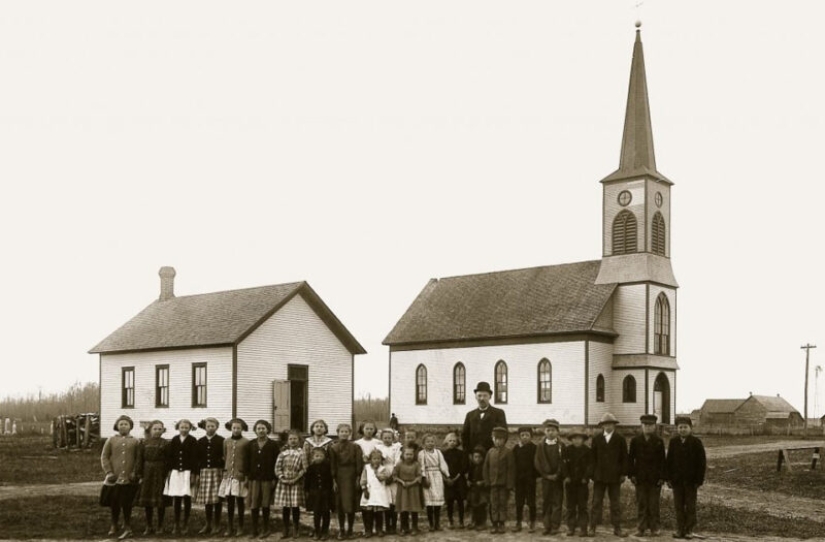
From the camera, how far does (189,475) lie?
15039 millimetres

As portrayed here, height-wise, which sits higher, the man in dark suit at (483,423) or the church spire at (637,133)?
the church spire at (637,133)

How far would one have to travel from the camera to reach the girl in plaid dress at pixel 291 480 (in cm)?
1445

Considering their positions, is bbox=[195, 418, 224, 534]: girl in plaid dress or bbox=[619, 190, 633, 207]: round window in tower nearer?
bbox=[195, 418, 224, 534]: girl in plaid dress

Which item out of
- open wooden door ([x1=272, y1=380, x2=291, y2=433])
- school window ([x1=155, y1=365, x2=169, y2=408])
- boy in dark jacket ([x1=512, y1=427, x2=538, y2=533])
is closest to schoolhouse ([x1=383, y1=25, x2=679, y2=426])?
open wooden door ([x1=272, y1=380, x2=291, y2=433])

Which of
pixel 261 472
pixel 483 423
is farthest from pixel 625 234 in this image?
pixel 261 472

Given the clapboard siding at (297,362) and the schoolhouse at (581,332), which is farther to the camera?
the schoolhouse at (581,332)

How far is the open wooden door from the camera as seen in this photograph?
31.8m

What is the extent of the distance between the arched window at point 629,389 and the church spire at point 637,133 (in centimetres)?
903

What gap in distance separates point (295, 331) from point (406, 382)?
626 inches

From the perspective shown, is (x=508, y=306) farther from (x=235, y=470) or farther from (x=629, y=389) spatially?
(x=235, y=470)

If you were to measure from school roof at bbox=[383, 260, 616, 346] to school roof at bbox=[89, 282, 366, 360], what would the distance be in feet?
37.3

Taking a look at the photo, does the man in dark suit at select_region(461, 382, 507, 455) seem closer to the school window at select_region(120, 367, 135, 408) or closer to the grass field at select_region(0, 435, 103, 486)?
the grass field at select_region(0, 435, 103, 486)

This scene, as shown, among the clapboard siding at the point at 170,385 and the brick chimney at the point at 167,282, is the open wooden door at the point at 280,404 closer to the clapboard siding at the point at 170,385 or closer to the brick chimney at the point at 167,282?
the clapboard siding at the point at 170,385

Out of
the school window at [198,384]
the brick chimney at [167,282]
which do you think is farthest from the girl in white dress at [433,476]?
the brick chimney at [167,282]
